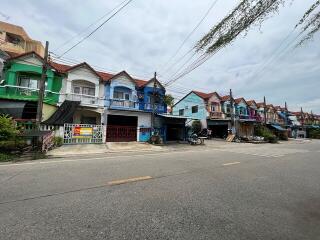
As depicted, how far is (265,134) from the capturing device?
30656 millimetres

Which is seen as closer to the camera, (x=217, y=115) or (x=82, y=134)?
(x=82, y=134)

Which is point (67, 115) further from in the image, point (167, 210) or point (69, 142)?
point (167, 210)

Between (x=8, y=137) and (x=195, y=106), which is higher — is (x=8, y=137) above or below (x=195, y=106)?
below

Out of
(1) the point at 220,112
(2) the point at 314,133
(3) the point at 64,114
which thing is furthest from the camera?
(2) the point at 314,133

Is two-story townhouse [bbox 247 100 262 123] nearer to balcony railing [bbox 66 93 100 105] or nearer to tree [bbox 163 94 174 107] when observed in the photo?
tree [bbox 163 94 174 107]

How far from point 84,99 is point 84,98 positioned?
0.10 metres

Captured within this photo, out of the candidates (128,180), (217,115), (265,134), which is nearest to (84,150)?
(128,180)

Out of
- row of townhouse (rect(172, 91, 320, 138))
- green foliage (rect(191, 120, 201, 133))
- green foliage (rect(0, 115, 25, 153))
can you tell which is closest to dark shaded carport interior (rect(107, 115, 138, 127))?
green foliage (rect(0, 115, 25, 153))

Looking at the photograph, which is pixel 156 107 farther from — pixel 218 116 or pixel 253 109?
pixel 253 109

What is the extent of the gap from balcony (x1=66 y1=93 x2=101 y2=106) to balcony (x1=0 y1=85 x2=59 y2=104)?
50.4 inches

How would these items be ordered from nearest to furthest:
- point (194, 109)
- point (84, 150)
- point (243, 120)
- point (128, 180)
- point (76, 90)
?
point (128, 180)
point (84, 150)
point (76, 90)
point (243, 120)
point (194, 109)

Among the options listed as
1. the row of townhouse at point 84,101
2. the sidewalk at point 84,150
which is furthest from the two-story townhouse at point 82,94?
the sidewalk at point 84,150

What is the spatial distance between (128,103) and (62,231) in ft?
59.3

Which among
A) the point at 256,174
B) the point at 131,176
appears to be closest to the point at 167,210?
the point at 131,176
